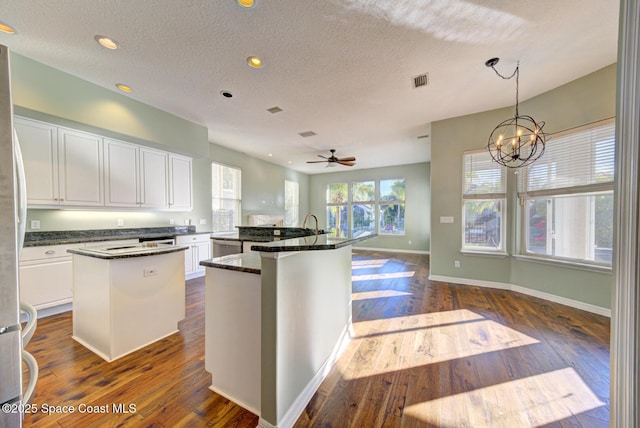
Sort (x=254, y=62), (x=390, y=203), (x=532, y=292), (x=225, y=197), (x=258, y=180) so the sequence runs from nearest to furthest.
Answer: (x=254, y=62) < (x=532, y=292) < (x=225, y=197) < (x=258, y=180) < (x=390, y=203)

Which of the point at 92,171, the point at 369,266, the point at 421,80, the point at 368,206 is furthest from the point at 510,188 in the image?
the point at 92,171

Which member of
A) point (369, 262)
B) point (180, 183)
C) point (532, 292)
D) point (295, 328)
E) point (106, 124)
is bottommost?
point (369, 262)

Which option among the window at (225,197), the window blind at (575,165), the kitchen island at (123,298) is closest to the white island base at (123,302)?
the kitchen island at (123,298)

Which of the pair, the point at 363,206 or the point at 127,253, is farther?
the point at 363,206

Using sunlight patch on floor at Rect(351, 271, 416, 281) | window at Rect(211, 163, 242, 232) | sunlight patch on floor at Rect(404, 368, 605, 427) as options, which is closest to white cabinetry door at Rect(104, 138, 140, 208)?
window at Rect(211, 163, 242, 232)

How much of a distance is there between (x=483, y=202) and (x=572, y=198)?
3.51 ft

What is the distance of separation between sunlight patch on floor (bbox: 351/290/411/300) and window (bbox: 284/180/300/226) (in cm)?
506

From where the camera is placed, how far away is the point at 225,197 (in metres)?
5.96

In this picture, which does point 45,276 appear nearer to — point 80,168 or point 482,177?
point 80,168

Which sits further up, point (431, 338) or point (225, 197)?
point (225, 197)

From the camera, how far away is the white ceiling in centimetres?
188

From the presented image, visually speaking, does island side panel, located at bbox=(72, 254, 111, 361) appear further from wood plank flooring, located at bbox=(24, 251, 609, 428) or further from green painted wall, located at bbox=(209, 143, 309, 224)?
green painted wall, located at bbox=(209, 143, 309, 224)

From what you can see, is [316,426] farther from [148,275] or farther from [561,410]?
[148,275]

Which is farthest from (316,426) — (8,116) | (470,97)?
(470,97)
